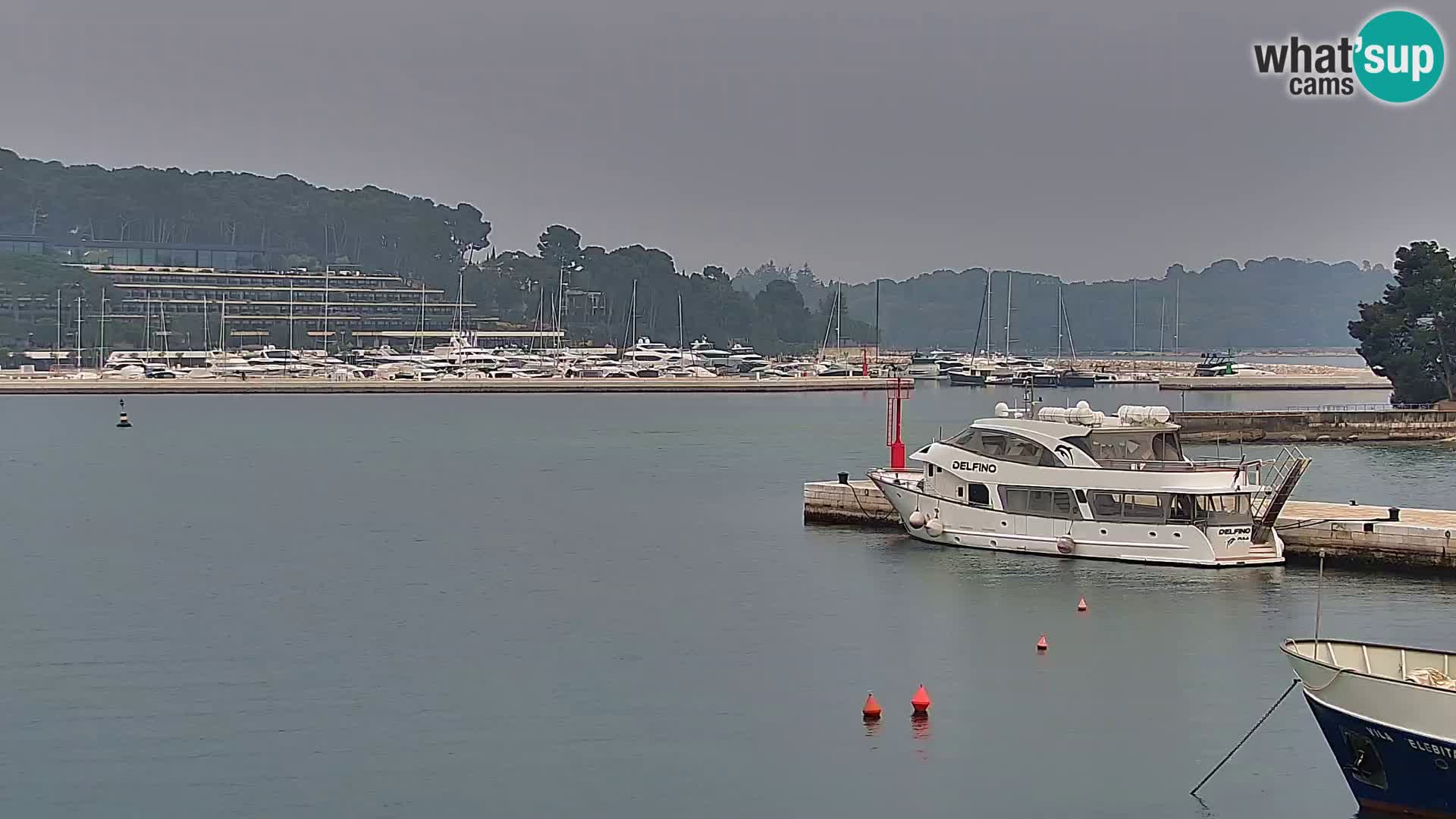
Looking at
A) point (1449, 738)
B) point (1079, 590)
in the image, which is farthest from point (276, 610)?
point (1449, 738)

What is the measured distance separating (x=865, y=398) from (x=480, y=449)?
3419 inches

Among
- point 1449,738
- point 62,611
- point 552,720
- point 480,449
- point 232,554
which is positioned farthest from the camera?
point 480,449

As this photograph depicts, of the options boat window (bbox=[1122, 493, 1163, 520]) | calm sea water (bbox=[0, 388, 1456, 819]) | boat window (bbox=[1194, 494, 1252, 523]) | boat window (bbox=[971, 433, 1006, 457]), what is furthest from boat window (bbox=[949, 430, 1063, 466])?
boat window (bbox=[1194, 494, 1252, 523])

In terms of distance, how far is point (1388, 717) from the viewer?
2342cm

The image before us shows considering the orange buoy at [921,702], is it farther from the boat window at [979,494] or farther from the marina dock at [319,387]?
the marina dock at [319,387]

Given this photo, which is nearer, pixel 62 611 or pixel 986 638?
pixel 986 638

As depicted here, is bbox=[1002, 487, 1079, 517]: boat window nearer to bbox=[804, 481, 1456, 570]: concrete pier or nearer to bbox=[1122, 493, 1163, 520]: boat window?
bbox=[1122, 493, 1163, 520]: boat window

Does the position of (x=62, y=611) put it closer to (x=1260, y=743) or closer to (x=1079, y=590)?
(x=1079, y=590)

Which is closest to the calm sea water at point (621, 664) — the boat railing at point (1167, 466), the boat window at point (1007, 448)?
the boat railing at point (1167, 466)

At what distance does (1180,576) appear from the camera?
4462 cm

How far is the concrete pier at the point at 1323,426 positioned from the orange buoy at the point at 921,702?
2616 inches

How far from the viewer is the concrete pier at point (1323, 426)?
96.8 m

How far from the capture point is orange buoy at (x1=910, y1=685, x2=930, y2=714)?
32.3 m

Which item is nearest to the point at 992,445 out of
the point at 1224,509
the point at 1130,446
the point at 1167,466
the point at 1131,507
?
the point at 1130,446
